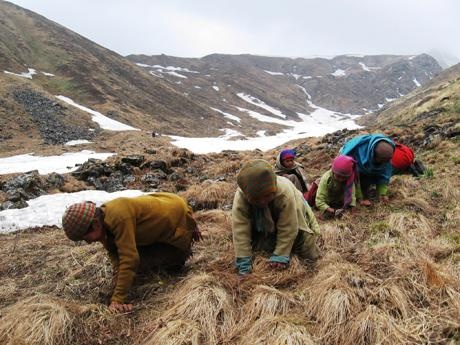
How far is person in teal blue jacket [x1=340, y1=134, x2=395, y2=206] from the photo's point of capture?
7090mm

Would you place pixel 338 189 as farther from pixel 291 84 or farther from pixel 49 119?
pixel 291 84

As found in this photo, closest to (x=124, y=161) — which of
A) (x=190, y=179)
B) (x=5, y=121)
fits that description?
(x=190, y=179)

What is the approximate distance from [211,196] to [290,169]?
2.83 m

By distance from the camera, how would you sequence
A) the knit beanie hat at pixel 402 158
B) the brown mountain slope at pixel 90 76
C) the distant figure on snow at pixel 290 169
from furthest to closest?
1. the brown mountain slope at pixel 90 76
2. the knit beanie hat at pixel 402 158
3. the distant figure on snow at pixel 290 169

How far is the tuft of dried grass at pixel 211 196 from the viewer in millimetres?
10539

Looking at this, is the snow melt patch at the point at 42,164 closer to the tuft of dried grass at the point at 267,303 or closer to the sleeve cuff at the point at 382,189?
the sleeve cuff at the point at 382,189

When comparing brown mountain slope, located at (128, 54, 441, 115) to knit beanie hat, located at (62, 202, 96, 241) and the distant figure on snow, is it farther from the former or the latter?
knit beanie hat, located at (62, 202, 96, 241)

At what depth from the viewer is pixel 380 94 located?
166875 millimetres

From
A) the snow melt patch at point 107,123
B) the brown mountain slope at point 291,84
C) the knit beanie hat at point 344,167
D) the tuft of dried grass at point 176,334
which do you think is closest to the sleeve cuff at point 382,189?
the knit beanie hat at point 344,167

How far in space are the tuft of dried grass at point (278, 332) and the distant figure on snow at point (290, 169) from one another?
16.9ft

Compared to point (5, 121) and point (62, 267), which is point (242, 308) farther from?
point (5, 121)

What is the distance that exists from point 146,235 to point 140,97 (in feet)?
231

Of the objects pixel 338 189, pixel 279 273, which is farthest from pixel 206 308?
pixel 338 189

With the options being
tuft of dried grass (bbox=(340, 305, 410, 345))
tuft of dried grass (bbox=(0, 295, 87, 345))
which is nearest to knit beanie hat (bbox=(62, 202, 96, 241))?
tuft of dried grass (bbox=(0, 295, 87, 345))
